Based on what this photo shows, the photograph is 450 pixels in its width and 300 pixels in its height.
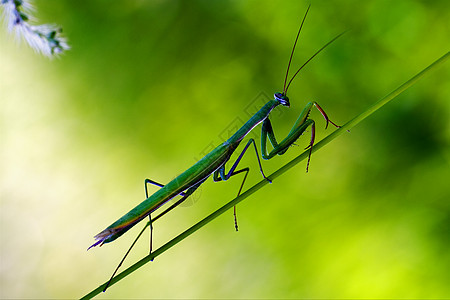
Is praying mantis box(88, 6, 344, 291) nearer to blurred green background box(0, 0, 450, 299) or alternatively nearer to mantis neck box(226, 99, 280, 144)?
mantis neck box(226, 99, 280, 144)

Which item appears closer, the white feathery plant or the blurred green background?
the white feathery plant

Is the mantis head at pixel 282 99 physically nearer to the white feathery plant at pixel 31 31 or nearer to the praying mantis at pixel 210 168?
the praying mantis at pixel 210 168

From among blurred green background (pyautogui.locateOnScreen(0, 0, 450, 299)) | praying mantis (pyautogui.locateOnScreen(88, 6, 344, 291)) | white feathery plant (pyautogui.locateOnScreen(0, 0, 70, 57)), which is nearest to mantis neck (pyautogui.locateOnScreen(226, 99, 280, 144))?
praying mantis (pyautogui.locateOnScreen(88, 6, 344, 291))

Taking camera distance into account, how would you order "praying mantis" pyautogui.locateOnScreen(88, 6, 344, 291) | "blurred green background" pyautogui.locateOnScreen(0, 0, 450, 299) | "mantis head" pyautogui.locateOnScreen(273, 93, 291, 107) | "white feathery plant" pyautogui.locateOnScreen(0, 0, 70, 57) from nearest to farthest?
"white feathery plant" pyautogui.locateOnScreen(0, 0, 70, 57) < "praying mantis" pyautogui.locateOnScreen(88, 6, 344, 291) < "mantis head" pyautogui.locateOnScreen(273, 93, 291, 107) < "blurred green background" pyautogui.locateOnScreen(0, 0, 450, 299)

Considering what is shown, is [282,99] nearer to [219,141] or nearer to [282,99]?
[282,99]

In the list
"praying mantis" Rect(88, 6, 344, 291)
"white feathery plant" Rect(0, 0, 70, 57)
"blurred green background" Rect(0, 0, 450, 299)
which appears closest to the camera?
"white feathery plant" Rect(0, 0, 70, 57)

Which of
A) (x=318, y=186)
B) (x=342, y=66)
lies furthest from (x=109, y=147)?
(x=342, y=66)

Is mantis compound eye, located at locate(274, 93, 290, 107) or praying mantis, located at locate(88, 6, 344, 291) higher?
mantis compound eye, located at locate(274, 93, 290, 107)

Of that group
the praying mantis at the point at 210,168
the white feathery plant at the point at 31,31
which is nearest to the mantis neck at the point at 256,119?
the praying mantis at the point at 210,168

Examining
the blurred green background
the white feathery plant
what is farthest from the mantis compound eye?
the white feathery plant

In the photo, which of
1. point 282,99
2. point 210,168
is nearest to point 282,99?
point 282,99
